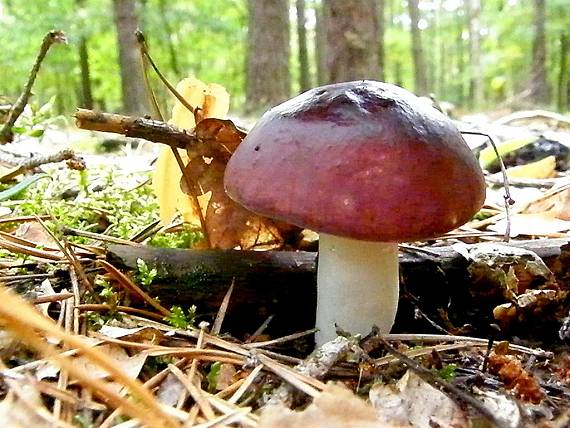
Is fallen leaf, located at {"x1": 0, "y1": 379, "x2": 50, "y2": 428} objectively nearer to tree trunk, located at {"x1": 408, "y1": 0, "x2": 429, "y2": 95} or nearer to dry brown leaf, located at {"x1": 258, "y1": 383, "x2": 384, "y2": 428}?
dry brown leaf, located at {"x1": 258, "y1": 383, "x2": 384, "y2": 428}

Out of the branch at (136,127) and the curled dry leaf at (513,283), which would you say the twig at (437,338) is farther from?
the branch at (136,127)

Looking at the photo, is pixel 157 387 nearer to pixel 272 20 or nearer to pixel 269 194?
pixel 269 194

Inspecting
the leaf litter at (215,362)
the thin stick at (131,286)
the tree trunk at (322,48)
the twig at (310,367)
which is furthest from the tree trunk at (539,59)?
the twig at (310,367)

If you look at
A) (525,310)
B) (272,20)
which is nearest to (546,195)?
(525,310)

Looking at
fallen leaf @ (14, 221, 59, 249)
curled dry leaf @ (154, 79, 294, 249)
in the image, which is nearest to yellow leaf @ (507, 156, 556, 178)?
curled dry leaf @ (154, 79, 294, 249)

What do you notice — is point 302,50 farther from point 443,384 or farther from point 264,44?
point 443,384

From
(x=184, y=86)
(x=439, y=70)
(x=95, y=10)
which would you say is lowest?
(x=439, y=70)

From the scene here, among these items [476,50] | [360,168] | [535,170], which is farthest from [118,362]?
[476,50]
